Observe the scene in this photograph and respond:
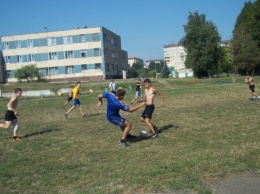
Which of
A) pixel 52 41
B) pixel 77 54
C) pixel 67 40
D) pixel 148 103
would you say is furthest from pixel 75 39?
pixel 148 103

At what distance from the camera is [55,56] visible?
67.9 m

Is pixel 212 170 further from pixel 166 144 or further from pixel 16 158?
pixel 16 158

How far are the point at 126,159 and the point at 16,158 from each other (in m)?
2.98

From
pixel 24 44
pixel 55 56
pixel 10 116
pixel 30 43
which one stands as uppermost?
pixel 30 43

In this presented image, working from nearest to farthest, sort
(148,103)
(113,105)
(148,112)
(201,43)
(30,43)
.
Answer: (113,105)
(148,112)
(148,103)
(201,43)
(30,43)

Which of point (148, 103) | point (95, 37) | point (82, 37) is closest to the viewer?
point (148, 103)

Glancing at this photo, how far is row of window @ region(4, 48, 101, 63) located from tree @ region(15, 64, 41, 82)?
19.6ft

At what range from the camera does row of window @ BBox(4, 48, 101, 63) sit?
2628 inches

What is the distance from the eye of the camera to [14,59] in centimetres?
6938

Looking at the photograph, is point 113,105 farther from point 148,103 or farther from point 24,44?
point 24,44

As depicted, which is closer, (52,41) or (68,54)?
(68,54)

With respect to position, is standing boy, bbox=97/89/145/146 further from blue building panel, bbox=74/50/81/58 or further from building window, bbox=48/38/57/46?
building window, bbox=48/38/57/46

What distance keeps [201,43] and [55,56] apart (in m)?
30.5

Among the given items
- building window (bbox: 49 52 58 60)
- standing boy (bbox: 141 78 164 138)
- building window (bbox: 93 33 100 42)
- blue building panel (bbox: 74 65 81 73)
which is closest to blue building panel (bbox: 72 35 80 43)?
building window (bbox: 93 33 100 42)
